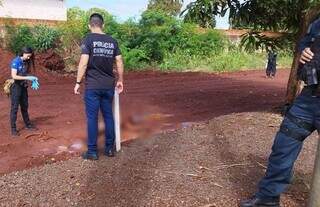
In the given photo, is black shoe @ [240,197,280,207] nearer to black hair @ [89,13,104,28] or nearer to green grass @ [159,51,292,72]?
black hair @ [89,13,104,28]

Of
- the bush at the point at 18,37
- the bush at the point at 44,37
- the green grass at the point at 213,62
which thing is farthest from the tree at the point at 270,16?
the green grass at the point at 213,62

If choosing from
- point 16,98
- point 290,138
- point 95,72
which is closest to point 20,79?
point 16,98

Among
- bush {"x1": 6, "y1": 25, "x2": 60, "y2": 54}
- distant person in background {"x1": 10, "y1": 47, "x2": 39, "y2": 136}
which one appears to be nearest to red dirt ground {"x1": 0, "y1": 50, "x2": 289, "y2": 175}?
distant person in background {"x1": 10, "y1": 47, "x2": 39, "y2": 136}

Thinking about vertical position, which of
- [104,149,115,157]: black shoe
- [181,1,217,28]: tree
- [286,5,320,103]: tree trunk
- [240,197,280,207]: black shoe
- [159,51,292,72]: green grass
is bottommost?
[159,51,292,72]: green grass

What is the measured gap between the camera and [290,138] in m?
3.64

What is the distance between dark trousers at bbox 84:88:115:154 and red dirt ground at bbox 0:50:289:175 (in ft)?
2.50

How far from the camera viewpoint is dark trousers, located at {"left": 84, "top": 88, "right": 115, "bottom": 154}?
5793mm

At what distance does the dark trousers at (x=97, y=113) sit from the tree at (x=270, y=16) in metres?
2.13

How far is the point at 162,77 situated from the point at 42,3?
15062 millimetres

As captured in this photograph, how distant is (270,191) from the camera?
3.81m

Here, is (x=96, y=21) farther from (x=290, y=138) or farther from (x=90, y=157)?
(x=290, y=138)

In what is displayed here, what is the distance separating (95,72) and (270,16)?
147 inches

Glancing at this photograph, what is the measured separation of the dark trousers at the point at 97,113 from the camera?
5.79 meters

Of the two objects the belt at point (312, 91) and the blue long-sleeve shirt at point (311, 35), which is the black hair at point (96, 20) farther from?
the belt at point (312, 91)
